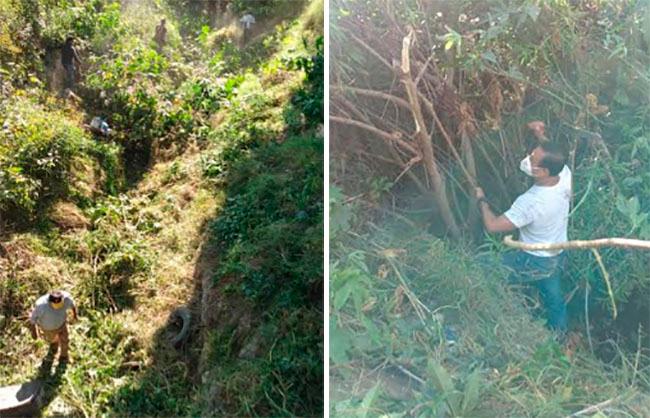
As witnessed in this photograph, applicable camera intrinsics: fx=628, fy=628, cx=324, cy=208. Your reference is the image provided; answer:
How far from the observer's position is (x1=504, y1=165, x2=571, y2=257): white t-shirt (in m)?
1.04

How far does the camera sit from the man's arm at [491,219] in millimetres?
1045

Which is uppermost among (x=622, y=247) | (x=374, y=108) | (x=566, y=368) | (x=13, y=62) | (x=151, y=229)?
(x=13, y=62)

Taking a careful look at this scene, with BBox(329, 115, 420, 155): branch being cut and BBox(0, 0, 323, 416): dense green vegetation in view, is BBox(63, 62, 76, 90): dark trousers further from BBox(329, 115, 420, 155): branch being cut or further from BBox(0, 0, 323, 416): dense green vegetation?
BBox(329, 115, 420, 155): branch being cut

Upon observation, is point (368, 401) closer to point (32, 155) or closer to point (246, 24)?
point (32, 155)

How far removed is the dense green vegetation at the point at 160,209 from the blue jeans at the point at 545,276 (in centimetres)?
121

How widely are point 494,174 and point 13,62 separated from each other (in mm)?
3340

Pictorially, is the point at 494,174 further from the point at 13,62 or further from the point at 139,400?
the point at 13,62

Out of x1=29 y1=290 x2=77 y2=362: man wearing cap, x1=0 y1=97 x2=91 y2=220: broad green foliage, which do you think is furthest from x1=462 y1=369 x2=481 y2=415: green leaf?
x1=0 y1=97 x2=91 y2=220: broad green foliage

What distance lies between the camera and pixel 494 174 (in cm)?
105

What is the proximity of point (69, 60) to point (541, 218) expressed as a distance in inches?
141

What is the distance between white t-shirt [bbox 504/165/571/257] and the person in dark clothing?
11.4 feet

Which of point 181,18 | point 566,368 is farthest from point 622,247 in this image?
point 181,18

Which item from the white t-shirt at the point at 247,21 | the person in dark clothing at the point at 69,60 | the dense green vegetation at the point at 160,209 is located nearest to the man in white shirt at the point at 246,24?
the white t-shirt at the point at 247,21

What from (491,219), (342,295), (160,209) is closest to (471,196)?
(491,219)
